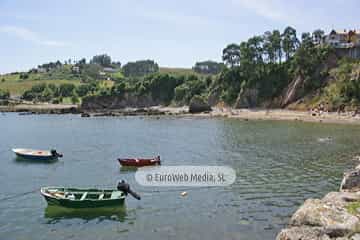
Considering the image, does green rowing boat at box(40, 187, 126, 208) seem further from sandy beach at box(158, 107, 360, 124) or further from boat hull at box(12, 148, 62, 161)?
sandy beach at box(158, 107, 360, 124)

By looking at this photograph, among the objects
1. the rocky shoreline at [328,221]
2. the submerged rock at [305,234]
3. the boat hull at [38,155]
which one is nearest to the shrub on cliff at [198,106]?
the boat hull at [38,155]

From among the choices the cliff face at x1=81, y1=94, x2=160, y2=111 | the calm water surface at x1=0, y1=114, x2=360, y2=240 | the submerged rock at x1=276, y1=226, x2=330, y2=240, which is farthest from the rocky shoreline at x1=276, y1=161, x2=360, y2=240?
the cliff face at x1=81, y1=94, x2=160, y2=111

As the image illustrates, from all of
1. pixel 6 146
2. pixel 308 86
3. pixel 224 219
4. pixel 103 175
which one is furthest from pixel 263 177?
pixel 308 86

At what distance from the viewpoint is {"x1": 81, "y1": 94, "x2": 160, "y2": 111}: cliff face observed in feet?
529

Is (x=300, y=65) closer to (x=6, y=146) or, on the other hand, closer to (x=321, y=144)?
(x=321, y=144)

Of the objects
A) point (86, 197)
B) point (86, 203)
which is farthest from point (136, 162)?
point (86, 203)

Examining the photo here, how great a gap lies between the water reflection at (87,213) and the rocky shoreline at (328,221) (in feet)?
42.8

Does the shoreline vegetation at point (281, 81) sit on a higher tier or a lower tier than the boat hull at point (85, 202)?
higher

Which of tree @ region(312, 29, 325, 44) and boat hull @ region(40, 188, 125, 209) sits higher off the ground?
tree @ region(312, 29, 325, 44)

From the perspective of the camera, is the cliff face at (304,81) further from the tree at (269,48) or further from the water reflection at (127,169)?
the water reflection at (127,169)

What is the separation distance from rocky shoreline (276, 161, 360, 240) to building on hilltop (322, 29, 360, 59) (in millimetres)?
105063

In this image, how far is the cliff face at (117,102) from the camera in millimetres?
161250

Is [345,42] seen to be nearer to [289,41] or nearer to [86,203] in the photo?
[289,41]

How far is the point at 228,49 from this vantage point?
144 meters
